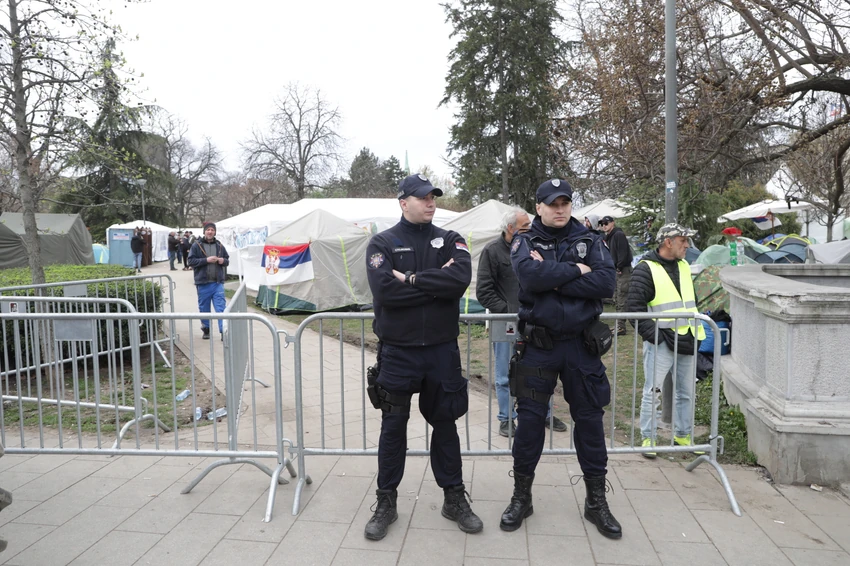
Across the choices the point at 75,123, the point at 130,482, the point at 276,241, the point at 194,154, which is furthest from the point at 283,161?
the point at 130,482

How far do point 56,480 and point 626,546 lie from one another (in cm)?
387

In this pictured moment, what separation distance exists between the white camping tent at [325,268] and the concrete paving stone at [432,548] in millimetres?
10026

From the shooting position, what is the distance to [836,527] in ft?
11.3

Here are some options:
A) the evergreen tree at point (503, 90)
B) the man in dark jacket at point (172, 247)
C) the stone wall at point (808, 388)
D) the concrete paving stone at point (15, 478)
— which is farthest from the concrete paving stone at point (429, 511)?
the man in dark jacket at point (172, 247)

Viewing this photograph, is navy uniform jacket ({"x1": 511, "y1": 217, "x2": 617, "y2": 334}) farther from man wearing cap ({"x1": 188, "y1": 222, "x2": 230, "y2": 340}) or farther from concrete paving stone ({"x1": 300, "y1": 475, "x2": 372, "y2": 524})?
man wearing cap ({"x1": 188, "y1": 222, "x2": 230, "y2": 340})

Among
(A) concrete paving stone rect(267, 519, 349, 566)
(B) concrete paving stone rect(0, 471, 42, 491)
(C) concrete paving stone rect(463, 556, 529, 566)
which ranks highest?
(B) concrete paving stone rect(0, 471, 42, 491)

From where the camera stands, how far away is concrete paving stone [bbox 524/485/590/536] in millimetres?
3445

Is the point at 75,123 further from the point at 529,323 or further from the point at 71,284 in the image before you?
the point at 529,323

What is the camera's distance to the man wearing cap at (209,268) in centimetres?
935

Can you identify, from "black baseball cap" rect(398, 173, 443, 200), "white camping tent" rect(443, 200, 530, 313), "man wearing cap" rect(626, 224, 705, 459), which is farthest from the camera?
"white camping tent" rect(443, 200, 530, 313)

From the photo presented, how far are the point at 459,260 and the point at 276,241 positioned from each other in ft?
34.9

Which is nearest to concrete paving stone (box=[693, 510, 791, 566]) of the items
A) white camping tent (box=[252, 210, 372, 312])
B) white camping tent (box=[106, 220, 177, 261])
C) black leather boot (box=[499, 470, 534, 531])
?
black leather boot (box=[499, 470, 534, 531])

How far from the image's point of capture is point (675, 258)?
4.52m

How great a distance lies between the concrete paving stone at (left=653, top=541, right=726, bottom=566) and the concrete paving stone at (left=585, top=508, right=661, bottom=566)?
0.05 m
